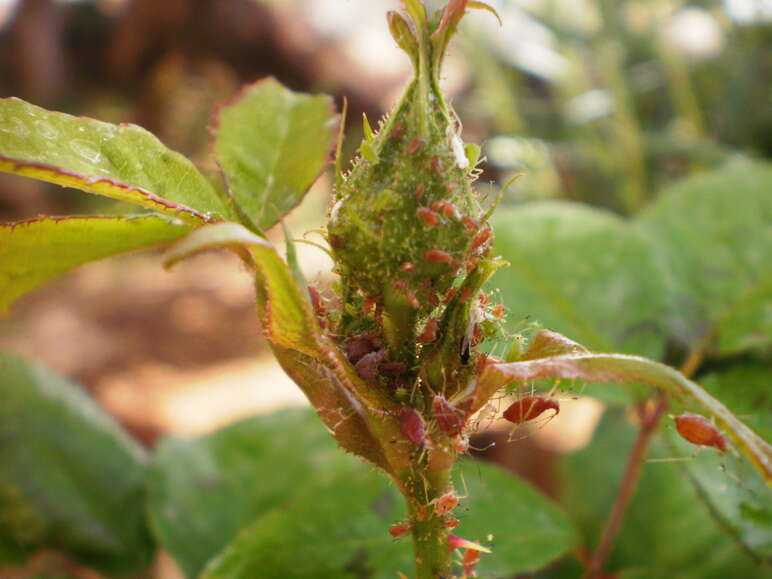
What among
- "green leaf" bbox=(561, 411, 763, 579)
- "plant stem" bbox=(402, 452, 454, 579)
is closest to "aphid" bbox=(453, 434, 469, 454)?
"plant stem" bbox=(402, 452, 454, 579)

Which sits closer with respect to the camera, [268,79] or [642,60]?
[268,79]

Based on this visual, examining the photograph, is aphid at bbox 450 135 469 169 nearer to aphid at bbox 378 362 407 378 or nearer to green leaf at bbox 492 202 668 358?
aphid at bbox 378 362 407 378

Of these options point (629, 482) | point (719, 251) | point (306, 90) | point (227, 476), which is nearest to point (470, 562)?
point (629, 482)

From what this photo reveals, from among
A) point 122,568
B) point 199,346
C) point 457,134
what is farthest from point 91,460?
point 199,346

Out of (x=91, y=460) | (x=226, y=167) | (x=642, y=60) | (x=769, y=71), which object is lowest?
(x=91, y=460)

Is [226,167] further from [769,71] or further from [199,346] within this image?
[199,346]

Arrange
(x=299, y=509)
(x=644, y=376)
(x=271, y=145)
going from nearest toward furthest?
(x=644, y=376) < (x=271, y=145) < (x=299, y=509)

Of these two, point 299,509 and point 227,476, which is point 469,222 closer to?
point 299,509
